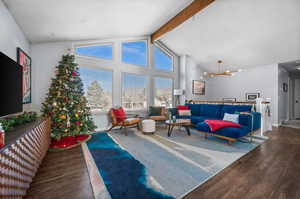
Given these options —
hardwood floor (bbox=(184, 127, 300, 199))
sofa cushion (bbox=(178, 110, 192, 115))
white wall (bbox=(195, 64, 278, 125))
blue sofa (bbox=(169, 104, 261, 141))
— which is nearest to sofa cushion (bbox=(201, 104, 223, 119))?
blue sofa (bbox=(169, 104, 261, 141))

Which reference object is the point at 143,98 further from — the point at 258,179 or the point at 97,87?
the point at 258,179

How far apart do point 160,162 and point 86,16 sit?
3.48 metres

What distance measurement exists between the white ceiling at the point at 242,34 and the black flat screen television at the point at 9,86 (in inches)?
183

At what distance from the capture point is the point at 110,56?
4773 mm

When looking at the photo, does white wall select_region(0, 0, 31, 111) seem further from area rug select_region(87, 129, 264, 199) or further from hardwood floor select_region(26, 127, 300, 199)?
area rug select_region(87, 129, 264, 199)

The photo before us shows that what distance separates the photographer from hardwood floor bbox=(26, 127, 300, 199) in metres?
1.51

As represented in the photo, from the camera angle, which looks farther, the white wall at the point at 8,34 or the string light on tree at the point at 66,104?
the string light on tree at the point at 66,104

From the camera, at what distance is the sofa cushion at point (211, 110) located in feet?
15.1

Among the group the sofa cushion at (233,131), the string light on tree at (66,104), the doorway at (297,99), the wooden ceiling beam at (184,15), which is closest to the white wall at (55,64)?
the string light on tree at (66,104)

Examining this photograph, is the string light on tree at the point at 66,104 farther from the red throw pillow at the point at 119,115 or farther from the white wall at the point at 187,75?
the white wall at the point at 187,75

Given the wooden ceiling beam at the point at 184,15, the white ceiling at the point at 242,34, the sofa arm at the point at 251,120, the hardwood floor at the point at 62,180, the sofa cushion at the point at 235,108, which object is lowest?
the hardwood floor at the point at 62,180

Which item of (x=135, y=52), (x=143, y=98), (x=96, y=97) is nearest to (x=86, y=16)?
(x=96, y=97)

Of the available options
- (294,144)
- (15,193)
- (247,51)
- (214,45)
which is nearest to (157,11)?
(214,45)

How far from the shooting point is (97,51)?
4523 mm
